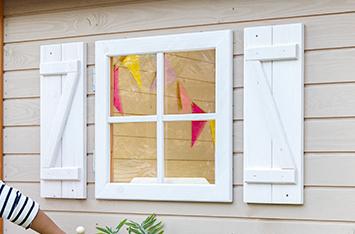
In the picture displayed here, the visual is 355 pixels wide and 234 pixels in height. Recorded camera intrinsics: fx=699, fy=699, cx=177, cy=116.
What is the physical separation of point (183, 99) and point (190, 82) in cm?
10

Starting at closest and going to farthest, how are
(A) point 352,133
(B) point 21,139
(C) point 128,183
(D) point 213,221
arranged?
(A) point 352,133 → (D) point 213,221 → (C) point 128,183 → (B) point 21,139

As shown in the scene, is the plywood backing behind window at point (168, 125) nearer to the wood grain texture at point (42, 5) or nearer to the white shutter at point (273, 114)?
the white shutter at point (273, 114)

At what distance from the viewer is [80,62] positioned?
12.6 ft

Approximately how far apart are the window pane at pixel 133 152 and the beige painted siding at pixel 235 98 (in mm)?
136

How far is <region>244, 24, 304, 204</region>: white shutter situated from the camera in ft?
10.6

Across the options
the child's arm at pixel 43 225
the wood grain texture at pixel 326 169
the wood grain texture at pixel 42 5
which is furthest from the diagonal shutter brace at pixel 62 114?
the child's arm at pixel 43 225

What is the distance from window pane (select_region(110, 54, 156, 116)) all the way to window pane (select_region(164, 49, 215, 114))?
94 mm

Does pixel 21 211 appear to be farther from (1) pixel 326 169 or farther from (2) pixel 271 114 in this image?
(1) pixel 326 169

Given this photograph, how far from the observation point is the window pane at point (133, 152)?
12.0ft

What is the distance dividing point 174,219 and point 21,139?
3.55 ft

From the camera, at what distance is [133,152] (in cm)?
370

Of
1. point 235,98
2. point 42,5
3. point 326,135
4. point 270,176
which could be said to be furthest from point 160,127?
point 42,5

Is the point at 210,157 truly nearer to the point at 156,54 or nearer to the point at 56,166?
the point at 156,54

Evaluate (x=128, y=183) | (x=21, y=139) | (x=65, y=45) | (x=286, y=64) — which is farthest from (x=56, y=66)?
(x=286, y=64)
